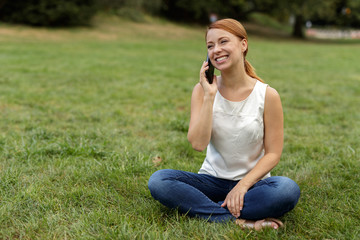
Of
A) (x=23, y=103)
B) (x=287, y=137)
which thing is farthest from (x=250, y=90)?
(x=23, y=103)

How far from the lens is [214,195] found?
2766 millimetres

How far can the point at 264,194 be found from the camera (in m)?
2.42

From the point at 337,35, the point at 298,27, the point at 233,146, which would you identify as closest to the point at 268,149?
the point at 233,146

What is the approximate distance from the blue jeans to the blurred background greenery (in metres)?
21.4

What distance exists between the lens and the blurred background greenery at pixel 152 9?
21922mm

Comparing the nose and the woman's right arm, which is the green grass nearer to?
the woman's right arm

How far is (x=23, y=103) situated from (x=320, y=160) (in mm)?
4532

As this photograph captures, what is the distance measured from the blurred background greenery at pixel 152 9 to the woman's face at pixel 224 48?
21317 mm

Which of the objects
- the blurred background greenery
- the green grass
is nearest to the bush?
the blurred background greenery

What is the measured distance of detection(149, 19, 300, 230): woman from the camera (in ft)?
8.10

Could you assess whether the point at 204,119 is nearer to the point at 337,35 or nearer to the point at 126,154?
the point at 126,154

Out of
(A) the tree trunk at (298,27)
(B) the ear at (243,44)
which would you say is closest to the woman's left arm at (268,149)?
(B) the ear at (243,44)

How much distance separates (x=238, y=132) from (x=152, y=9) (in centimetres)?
3062

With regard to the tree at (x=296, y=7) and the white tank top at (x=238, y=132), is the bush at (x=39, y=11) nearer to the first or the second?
the tree at (x=296, y=7)
